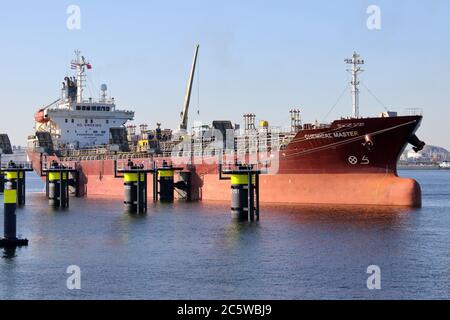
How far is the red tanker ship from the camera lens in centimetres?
4466

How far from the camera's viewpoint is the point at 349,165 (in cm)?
4534

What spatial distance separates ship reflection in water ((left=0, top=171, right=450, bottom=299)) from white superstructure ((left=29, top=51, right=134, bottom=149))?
109 feet

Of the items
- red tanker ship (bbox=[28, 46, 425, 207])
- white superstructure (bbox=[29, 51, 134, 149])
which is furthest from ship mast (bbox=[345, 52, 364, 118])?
white superstructure (bbox=[29, 51, 134, 149])

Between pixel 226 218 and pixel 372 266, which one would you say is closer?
pixel 372 266

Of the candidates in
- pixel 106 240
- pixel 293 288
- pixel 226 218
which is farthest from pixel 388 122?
pixel 293 288

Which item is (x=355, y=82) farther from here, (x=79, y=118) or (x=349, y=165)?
(x=79, y=118)

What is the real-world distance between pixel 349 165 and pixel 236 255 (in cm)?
1796

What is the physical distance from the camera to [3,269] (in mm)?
26344

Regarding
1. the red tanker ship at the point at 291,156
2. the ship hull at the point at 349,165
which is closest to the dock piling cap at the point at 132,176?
the red tanker ship at the point at 291,156

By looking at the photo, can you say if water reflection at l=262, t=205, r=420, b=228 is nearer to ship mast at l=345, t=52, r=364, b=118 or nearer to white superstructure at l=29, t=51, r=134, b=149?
ship mast at l=345, t=52, r=364, b=118

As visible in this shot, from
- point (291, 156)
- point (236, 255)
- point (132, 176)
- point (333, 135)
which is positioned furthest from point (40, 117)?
point (236, 255)
